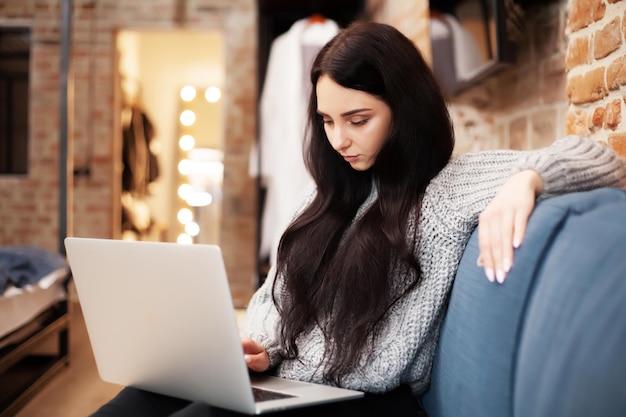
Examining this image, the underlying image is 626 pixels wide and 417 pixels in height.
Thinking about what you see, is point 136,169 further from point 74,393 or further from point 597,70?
point 597,70

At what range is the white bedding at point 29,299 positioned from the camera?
2398 millimetres

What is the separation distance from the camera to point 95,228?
4.85 meters

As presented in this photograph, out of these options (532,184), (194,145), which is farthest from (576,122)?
(194,145)

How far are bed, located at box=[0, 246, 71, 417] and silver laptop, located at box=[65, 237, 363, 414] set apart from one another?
4.35 ft

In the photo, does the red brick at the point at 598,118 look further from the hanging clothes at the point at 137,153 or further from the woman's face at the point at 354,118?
the hanging clothes at the point at 137,153

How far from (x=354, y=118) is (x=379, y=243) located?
27cm

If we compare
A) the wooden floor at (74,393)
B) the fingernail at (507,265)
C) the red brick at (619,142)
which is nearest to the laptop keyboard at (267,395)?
the fingernail at (507,265)

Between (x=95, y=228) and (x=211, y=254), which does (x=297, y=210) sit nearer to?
(x=211, y=254)

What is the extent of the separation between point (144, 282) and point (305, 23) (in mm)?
2457

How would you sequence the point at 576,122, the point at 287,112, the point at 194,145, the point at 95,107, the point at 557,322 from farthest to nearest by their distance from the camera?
the point at 194,145 < the point at 95,107 < the point at 287,112 < the point at 576,122 < the point at 557,322

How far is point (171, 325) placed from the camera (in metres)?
1.04

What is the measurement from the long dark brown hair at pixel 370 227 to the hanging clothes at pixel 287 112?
5.35ft

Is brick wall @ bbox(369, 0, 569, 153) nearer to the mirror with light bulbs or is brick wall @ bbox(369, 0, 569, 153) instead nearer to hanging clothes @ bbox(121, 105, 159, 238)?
hanging clothes @ bbox(121, 105, 159, 238)

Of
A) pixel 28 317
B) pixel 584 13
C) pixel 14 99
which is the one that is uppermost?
pixel 14 99
